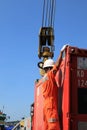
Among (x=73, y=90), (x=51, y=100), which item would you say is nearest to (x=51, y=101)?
(x=51, y=100)

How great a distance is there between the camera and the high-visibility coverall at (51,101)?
17.8ft

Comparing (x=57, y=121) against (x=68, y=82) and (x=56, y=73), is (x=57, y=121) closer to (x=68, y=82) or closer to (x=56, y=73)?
(x=68, y=82)

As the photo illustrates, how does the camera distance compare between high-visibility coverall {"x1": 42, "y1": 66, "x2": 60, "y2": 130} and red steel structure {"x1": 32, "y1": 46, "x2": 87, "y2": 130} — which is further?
high-visibility coverall {"x1": 42, "y1": 66, "x2": 60, "y2": 130}

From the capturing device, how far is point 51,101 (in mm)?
5590

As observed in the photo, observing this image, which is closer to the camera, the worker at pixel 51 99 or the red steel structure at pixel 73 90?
the red steel structure at pixel 73 90

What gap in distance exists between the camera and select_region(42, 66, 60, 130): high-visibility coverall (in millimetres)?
5434

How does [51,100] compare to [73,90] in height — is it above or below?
below

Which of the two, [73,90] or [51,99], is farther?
[51,99]

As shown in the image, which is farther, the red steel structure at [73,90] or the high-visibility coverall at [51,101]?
the high-visibility coverall at [51,101]

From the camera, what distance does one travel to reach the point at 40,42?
9711 millimetres

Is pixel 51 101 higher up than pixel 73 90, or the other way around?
pixel 73 90

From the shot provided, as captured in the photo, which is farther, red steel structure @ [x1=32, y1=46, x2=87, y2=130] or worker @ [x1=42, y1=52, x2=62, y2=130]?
worker @ [x1=42, y1=52, x2=62, y2=130]

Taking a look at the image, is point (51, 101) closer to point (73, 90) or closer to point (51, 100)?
point (51, 100)

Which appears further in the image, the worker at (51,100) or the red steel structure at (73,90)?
the worker at (51,100)
